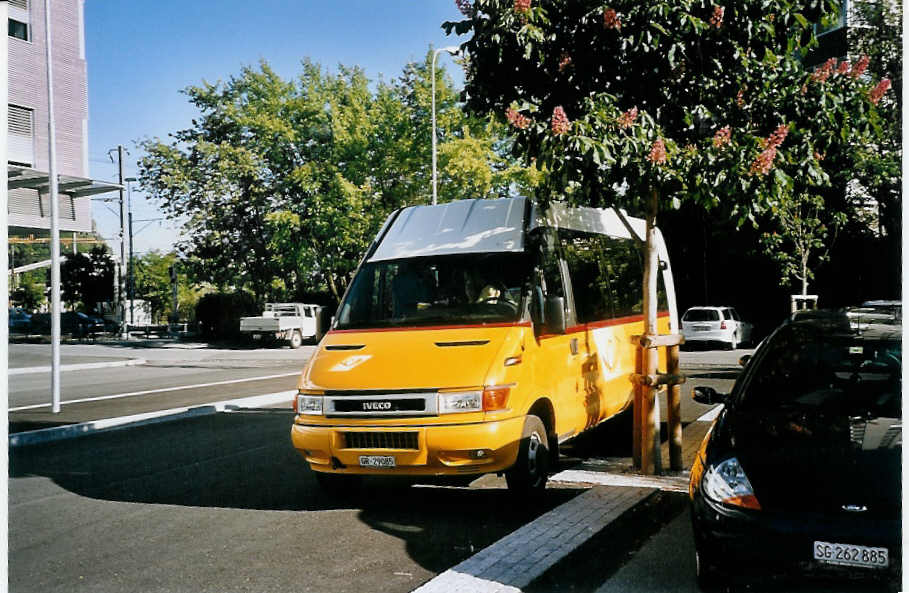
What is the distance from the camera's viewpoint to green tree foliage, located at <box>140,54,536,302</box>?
113 ft

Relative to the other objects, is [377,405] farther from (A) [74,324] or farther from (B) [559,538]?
(A) [74,324]

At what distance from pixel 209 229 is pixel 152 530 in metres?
37.6

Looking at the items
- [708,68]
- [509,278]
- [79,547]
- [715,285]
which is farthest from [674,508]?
→ [715,285]

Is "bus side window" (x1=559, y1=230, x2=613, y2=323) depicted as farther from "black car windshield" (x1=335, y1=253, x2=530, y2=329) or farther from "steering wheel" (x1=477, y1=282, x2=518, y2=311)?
"steering wheel" (x1=477, y1=282, x2=518, y2=311)

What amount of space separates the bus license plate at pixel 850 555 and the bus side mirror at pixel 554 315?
10.8 feet

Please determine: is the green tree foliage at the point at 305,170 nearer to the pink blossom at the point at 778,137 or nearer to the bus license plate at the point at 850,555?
the pink blossom at the point at 778,137

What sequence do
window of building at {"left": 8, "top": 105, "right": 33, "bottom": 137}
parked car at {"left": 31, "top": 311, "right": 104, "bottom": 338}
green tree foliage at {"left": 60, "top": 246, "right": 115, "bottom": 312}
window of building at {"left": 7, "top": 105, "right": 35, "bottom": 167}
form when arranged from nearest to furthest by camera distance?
window of building at {"left": 8, "top": 105, "right": 33, "bottom": 137} → window of building at {"left": 7, "top": 105, "right": 35, "bottom": 167} → parked car at {"left": 31, "top": 311, "right": 104, "bottom": 338} → green tree foliage at {"left": 60, "top": 246, "right": 115, "bottom": 312}

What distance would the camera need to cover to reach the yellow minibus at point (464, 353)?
648 cm

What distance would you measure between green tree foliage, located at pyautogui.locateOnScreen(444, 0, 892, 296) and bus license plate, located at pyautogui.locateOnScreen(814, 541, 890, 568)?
11.8ft

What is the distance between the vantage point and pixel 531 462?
691cm

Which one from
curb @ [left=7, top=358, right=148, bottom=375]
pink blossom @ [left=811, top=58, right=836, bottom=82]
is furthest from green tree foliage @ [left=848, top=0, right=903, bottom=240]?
curb @ [left=7, top=358, right=148, bottom=375]

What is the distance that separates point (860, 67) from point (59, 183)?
53.3 feet

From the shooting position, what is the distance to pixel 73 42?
15.2m

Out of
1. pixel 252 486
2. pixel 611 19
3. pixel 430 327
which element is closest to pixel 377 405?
pixel 430 327
